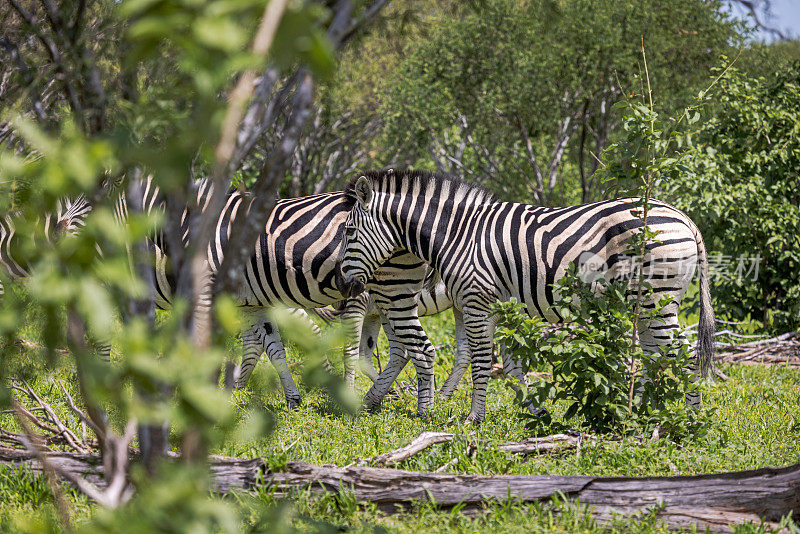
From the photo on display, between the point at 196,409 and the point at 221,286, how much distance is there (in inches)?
20.4

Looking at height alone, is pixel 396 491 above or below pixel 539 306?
below

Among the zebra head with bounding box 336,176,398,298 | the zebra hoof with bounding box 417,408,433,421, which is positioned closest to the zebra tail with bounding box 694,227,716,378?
the zebra hoof with bounding box 417,408,433,421

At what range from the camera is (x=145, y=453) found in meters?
2.25

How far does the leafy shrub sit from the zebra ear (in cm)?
210

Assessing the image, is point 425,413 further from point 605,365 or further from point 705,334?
point 705,334

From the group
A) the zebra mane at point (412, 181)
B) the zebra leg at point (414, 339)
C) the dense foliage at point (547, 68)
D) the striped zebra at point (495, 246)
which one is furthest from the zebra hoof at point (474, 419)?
the dense foliage at point (547, 68)

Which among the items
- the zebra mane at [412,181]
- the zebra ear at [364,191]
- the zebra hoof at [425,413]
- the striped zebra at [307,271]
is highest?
the zebra mane at [412,181]

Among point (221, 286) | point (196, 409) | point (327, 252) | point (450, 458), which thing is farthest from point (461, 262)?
point (196, 409)

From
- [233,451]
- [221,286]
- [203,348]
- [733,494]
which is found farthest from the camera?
[233,451]

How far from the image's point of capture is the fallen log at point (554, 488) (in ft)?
11.4

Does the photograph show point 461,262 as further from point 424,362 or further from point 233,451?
point 233,451

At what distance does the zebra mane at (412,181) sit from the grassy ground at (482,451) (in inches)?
76.8

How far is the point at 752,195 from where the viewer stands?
9.62 metres

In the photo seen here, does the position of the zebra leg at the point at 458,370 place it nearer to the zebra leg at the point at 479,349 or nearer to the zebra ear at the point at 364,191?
the zebra leg at the point at 479,349
